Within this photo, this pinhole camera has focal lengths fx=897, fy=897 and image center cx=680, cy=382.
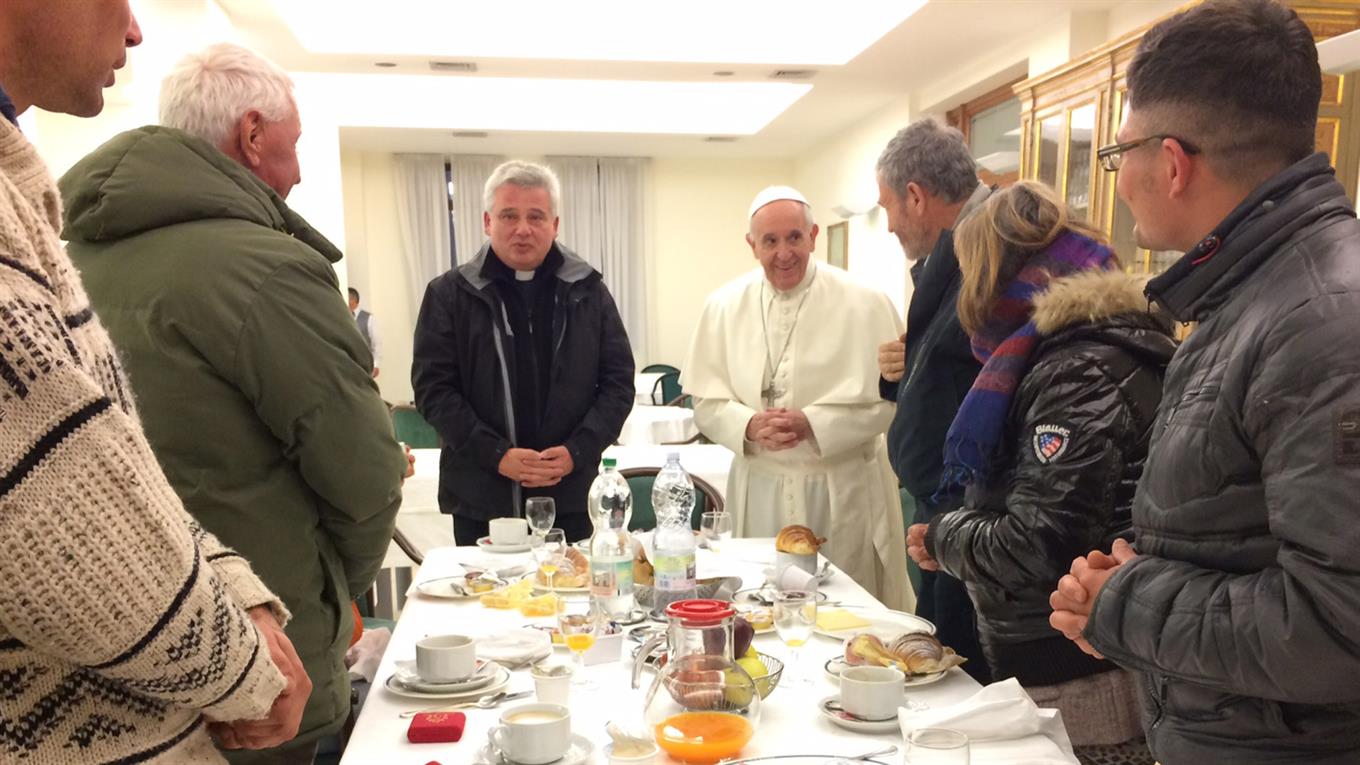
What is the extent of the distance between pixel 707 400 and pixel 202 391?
6.69ft

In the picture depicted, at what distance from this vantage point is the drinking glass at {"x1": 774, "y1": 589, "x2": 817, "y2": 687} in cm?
177

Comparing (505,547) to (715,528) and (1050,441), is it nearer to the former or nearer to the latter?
(715,528)

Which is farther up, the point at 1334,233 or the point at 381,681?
the point at 1334,233

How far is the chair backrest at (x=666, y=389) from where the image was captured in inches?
336

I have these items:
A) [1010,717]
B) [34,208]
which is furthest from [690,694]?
[34,208]

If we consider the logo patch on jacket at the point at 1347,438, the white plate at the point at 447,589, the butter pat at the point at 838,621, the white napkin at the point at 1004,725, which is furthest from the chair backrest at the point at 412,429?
the logo patch on jacket at the point at 1347,438

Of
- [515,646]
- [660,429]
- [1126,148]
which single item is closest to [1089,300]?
[1126,148]

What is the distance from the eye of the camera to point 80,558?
0.67m

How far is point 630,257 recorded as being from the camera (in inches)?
392

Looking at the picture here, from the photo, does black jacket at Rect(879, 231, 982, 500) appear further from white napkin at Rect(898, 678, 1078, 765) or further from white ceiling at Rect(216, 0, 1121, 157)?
white ceiling at Rect(216, 0, 1121, 157)

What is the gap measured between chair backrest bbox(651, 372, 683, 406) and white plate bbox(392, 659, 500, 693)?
6.76 metres

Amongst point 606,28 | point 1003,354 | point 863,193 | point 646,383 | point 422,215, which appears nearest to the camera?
point 1003,354

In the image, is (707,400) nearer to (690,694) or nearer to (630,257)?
(690,694)

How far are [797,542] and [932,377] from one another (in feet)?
1.95
